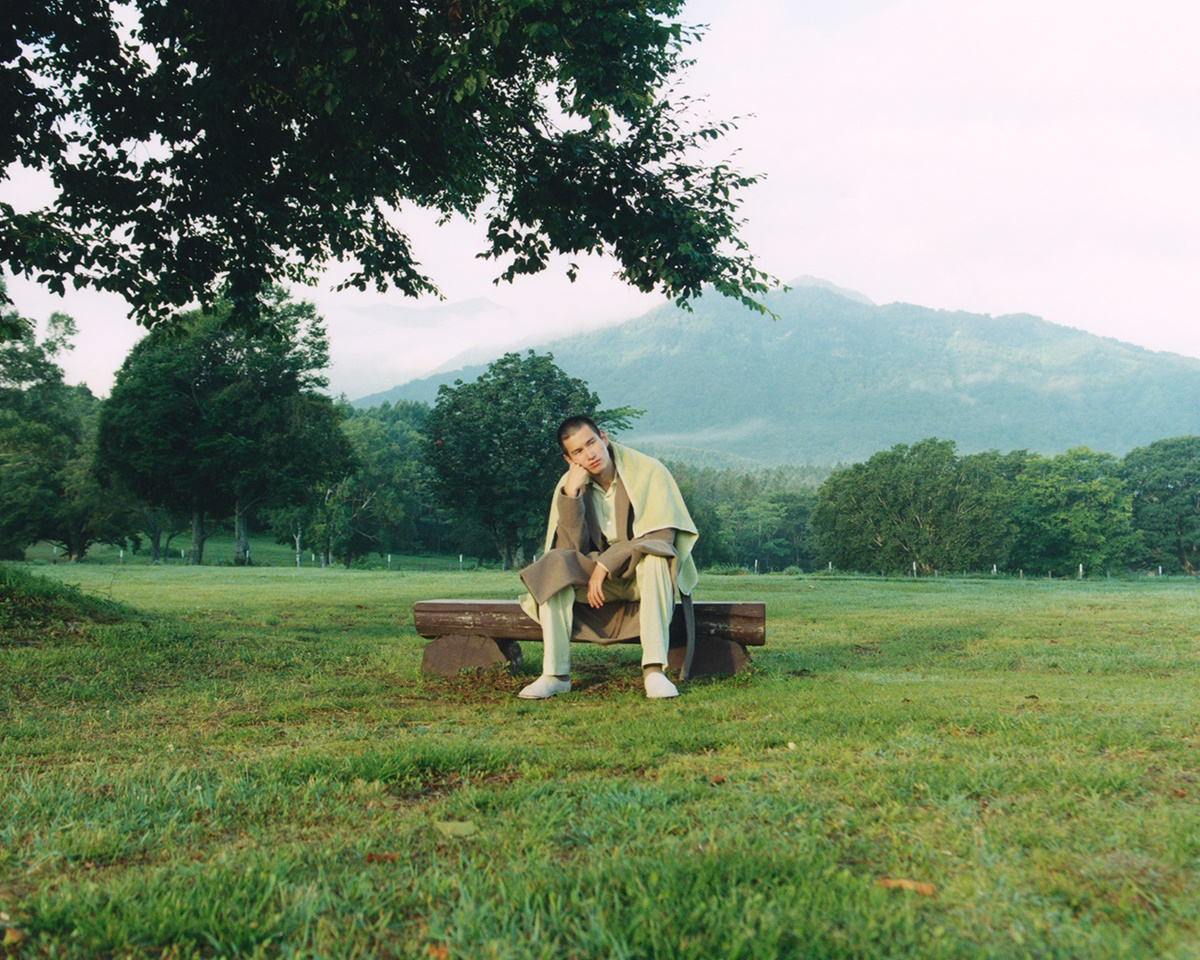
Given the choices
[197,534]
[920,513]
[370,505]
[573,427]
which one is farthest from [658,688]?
[920,513]

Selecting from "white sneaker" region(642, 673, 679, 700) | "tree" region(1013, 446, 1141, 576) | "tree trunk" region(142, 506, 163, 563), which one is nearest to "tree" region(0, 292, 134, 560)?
"tree trunk" region(142, 506, 163, 563)

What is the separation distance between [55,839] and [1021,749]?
13.1 ft

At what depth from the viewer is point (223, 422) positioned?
40.9 m

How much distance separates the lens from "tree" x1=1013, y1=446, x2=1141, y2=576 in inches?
3044

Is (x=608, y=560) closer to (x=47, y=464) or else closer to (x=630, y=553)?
(x=630, y=553)

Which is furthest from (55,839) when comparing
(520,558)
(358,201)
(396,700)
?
(520,558)

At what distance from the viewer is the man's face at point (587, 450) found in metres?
6.15

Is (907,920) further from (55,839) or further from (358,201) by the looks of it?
(358,201)

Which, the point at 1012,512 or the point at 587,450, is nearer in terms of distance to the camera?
the point at 587,450

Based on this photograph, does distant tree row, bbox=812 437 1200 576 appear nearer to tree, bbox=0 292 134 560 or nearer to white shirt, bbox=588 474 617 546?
tree, bbox=0 292 134 560

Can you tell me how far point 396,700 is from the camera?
5.92m

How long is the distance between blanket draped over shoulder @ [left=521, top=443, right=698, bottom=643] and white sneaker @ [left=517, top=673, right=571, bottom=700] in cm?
37

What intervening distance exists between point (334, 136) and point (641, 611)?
5.52 metres

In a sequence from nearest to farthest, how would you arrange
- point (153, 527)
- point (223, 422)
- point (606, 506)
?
1. point (606, 506)
2. point (223, 422)
3. point (153, 527)
